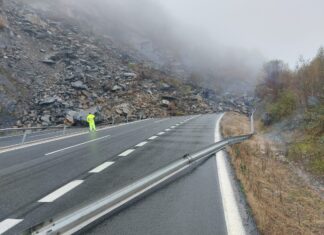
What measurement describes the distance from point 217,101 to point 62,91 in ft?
131

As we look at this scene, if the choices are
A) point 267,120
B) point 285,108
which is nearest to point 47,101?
point 267,120

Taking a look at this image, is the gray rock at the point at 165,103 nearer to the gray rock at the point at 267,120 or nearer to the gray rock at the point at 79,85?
the gray rock at the point at 79,85

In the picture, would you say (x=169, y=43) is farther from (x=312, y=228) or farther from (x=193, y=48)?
(x=312, y=228)

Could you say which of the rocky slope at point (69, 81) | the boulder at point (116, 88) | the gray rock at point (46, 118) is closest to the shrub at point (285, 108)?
the rocky slope at point (69, 81)

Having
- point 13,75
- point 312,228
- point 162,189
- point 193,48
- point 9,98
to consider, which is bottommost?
point 312,228

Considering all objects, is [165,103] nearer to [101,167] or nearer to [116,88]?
[116,88]

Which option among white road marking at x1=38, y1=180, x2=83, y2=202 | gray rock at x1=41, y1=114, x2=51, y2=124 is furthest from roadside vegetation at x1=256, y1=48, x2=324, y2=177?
gray rock at x1=41, y1=114, x2=51, y2=124

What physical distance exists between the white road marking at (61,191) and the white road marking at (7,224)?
0.95m

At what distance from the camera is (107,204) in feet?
14.9

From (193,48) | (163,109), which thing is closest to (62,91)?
(163,109)

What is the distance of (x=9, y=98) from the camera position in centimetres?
3509

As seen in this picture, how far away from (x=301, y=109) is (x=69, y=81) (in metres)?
30.2

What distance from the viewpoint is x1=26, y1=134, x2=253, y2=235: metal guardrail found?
3523 mm

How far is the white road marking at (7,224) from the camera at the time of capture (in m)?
4.25
